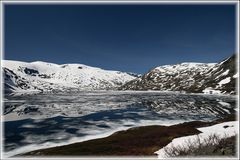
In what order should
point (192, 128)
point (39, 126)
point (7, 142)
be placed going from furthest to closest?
1. point (39, 126)
2. point (192, 128)
3. point (7, 142)

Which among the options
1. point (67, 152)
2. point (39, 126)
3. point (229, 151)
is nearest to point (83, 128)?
point (39, 126)

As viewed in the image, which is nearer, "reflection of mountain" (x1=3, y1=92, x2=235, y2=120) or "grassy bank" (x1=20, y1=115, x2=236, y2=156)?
"grassy bank" (x1=20, y1=115, x2=236, y2=156)

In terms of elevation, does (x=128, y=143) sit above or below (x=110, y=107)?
below

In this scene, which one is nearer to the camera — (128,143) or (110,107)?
(128,143)

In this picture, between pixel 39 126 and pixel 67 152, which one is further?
pixel 39 126

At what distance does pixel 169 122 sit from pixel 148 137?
14.4m

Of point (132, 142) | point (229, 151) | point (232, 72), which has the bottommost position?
point (132, 142)

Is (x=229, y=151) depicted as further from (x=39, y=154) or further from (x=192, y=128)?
(x=192, y=128)

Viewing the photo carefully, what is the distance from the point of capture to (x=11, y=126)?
4606 centimetres

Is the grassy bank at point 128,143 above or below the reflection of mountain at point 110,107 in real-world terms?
below

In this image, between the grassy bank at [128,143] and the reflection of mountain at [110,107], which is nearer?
the grassy bank at [128,143]

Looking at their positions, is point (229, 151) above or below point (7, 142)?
above

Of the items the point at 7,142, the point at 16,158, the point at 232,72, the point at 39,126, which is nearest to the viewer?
the point at 16,158

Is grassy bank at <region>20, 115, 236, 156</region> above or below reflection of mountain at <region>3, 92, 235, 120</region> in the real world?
below
